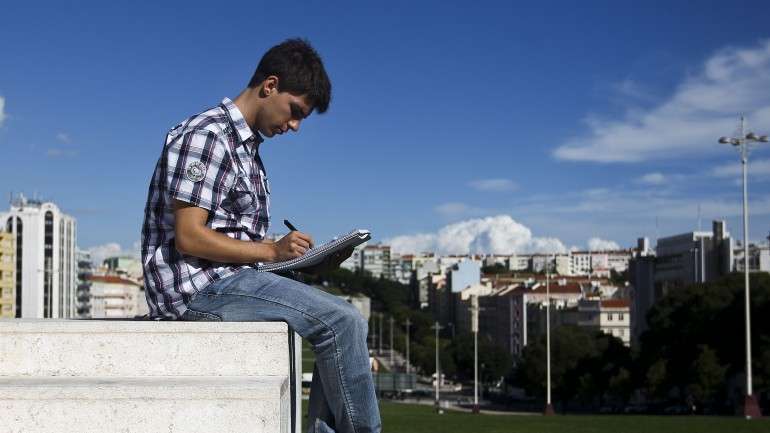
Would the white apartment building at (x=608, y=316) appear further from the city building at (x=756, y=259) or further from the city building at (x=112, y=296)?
the city building at (x=112, y=296)

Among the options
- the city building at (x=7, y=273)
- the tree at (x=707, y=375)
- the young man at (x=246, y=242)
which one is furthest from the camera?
the city building at (x=7, y=273)

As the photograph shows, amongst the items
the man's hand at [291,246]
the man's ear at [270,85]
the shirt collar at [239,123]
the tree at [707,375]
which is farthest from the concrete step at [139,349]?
the tree at [707,375]

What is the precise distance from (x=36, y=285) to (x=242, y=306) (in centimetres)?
10327

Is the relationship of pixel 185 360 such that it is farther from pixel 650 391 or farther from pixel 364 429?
pixel 650 391

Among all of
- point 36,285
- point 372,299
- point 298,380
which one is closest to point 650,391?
point 298,380

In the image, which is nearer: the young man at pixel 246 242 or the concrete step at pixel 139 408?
the concrete step at pixel 139 408

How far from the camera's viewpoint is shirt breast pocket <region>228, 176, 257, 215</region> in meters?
4.43

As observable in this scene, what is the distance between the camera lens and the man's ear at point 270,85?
4.41 meters

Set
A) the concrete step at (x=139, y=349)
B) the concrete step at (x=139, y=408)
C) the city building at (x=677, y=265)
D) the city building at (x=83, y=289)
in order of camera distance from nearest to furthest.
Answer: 1. the concrete step at (x=139, y=408)
2. the concrete step at (x=139, y=349)
3. the city building at (x=677, y=265)
4. the city building at (x=83, y=289)

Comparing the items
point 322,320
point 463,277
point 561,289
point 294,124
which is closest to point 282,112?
point 294,124

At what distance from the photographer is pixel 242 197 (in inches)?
176

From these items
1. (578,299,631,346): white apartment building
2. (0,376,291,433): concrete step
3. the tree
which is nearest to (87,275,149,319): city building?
(578,299,631,346): white apartment building

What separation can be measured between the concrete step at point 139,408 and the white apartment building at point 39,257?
100 meters

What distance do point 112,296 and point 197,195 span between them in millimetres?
150567
